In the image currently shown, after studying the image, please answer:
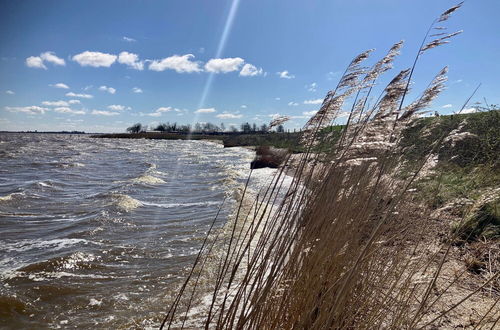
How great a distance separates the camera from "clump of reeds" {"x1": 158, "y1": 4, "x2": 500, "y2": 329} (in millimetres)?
1925

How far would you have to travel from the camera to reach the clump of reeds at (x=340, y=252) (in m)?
1.92

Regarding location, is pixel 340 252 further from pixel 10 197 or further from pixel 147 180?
pixel 147 180

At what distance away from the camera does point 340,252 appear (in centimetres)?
248

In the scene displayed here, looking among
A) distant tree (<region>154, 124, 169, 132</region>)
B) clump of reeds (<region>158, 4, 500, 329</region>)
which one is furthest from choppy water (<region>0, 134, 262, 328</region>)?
distant tree (<region>154, 124, 169, 132</region>)

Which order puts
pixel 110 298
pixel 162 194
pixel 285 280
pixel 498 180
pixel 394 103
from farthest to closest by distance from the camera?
pixel 162 194
pixel 498 180
pixel 110 298
pixel 394 103
pixel 285 280

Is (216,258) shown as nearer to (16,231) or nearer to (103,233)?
(103,233)

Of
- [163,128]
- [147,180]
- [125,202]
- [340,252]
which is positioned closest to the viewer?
[340,252]

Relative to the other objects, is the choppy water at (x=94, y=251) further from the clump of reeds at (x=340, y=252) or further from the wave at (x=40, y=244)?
the clump of reeds at (x=340, y=252)

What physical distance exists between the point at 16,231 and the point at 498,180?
1003cm

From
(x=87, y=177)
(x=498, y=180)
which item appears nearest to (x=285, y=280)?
(x=498, y=180)

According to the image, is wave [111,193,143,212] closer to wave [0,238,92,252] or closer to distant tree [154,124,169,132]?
wave [0,238,92,252]

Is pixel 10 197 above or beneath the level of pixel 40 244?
above

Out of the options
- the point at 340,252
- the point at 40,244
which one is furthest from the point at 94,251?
the point at 340,252

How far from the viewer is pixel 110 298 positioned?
4.38 metres
